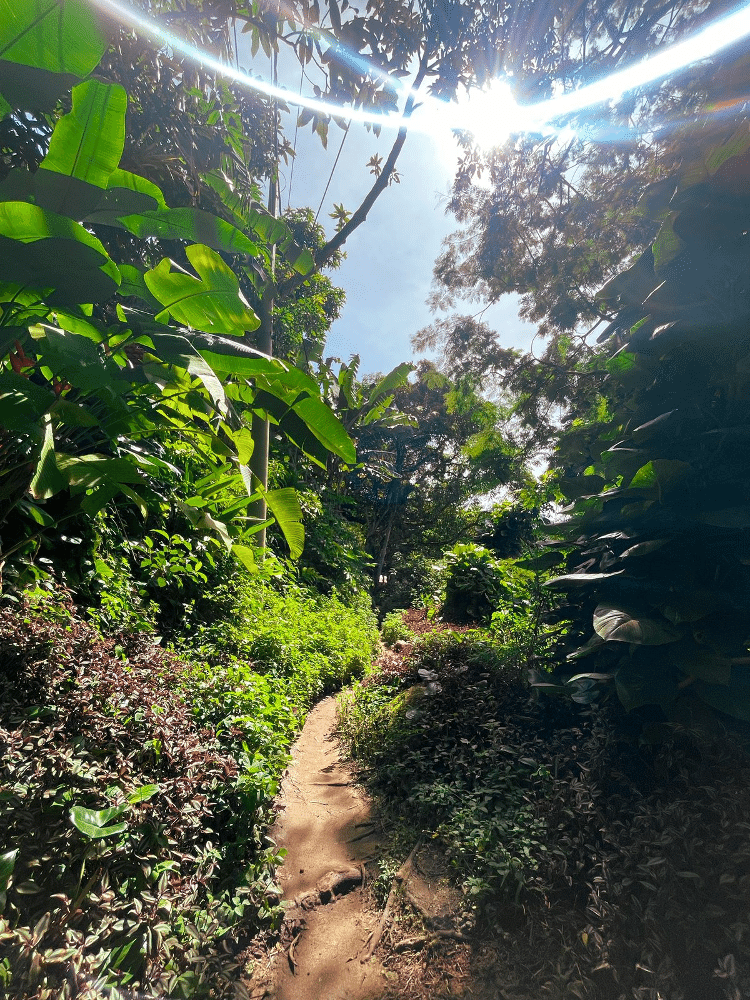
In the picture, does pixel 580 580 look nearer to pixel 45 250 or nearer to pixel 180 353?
pixel 180 353

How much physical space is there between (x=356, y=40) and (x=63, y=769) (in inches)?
188

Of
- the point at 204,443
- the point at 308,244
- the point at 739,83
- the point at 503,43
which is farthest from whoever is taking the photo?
the point at 308,244

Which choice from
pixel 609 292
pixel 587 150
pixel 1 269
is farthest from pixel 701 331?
pixel 587 150

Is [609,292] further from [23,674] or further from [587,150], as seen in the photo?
[587,150]

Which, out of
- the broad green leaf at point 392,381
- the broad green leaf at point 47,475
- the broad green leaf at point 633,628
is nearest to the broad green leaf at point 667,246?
the broad green leaf at point 633,628

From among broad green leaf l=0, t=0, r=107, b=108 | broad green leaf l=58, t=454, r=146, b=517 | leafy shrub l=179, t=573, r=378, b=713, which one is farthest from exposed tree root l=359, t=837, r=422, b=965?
broad green leaf l=0, t=0, r=107, b=108

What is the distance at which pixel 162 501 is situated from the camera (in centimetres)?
324

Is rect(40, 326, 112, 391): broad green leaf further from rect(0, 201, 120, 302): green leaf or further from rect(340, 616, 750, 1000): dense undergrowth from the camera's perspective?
rect(340, 616, 750, 1000): dense undergrowth

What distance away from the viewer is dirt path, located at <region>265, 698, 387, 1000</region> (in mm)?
1685

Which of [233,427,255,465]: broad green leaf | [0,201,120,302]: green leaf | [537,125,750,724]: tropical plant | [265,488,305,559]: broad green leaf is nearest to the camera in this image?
[0,201,120,302]: green leaf

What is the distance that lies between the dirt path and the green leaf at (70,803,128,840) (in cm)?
95

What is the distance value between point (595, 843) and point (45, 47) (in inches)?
150

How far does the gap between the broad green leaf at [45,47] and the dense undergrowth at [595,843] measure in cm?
358

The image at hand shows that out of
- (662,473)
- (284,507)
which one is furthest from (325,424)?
(662,473)
